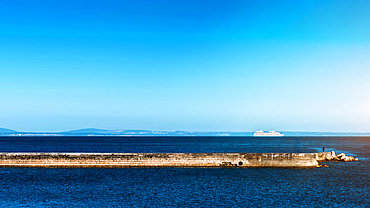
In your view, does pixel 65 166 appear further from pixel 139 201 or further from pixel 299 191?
pixel 299 191

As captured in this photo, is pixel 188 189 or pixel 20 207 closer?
pixel 20 207

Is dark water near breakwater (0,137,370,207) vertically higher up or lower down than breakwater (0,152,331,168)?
lower down

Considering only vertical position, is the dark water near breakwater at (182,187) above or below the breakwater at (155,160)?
below

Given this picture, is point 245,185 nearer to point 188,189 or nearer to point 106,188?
point 188,189

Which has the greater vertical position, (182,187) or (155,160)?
(155,160)

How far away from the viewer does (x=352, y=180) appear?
91.7 feet

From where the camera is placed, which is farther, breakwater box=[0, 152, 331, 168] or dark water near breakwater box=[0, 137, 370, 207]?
breakwater box=[0, 152, 331, 168]

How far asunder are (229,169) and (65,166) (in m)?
17.3

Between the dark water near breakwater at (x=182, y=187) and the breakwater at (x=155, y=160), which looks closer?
the dark water near breakwater at (x=182, y=187)

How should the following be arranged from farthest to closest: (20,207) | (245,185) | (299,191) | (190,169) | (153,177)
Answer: (190,169)
(153,177)
(245,185)
(299,191)
(20,207)

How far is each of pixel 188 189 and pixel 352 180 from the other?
15.6 meters

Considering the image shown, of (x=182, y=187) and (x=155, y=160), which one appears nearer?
(x=182, y=187)

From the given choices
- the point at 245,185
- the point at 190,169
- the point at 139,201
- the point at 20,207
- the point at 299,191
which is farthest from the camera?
the point at 190,169

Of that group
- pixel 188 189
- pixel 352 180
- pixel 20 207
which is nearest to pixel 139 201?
pixel 188 189
